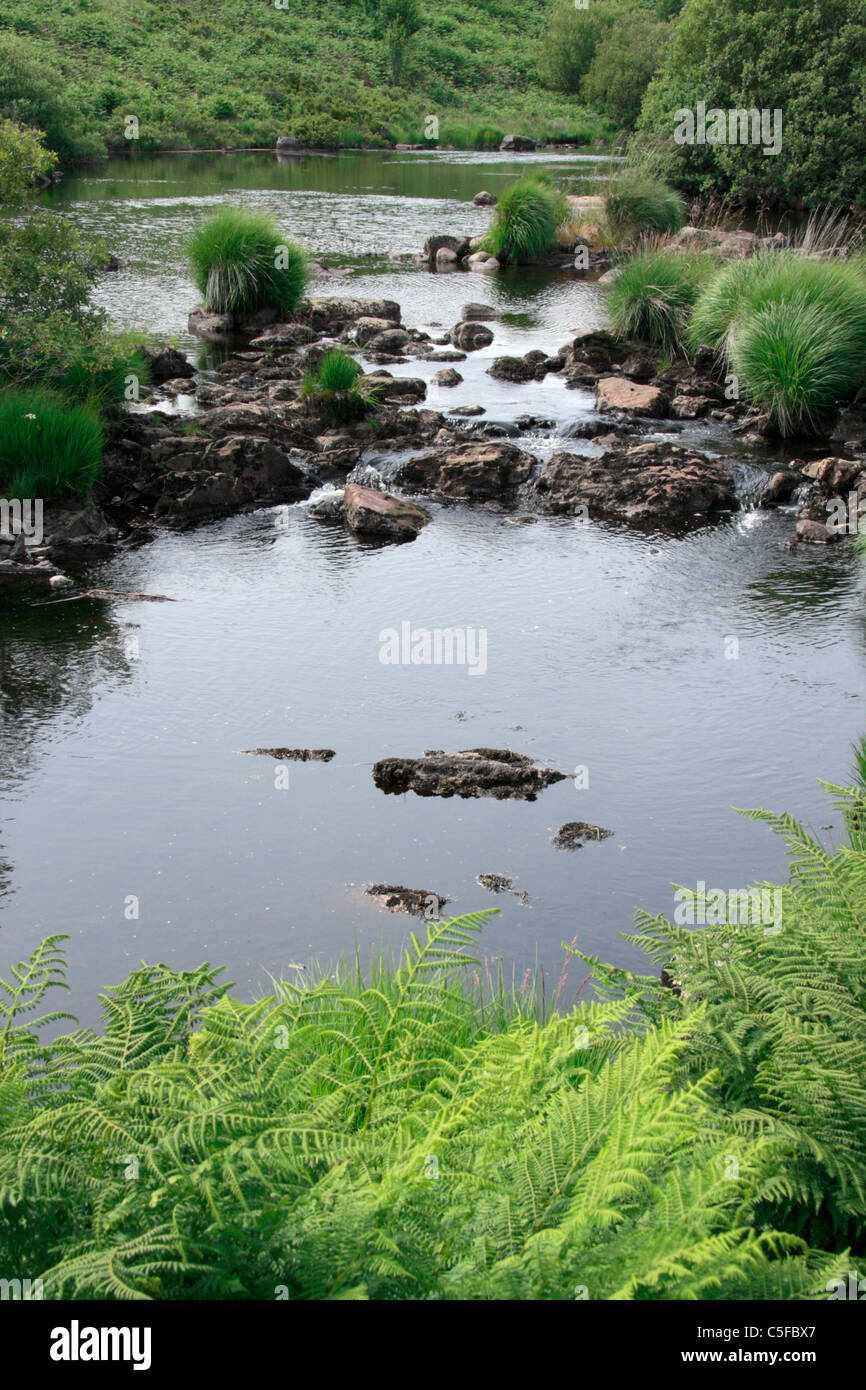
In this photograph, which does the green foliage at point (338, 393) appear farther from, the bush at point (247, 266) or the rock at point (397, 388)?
the bush at point (247, 266)

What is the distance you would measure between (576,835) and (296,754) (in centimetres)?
175

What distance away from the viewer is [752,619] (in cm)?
907

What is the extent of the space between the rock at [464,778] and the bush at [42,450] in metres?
5.63

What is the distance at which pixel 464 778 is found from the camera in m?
6.54

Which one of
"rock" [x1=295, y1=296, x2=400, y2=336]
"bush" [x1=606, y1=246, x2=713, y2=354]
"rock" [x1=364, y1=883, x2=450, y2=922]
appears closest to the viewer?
"rock" [x1=364, y1=883, x2=450, y2=922]

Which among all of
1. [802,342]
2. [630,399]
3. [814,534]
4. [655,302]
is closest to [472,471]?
[814,534]

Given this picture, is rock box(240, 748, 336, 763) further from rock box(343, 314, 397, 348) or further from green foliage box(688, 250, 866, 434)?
rock box(343, 314, 397, 348)

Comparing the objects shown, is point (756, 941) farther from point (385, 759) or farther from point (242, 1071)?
point (385, 759)

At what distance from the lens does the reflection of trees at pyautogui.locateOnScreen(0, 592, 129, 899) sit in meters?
7.03

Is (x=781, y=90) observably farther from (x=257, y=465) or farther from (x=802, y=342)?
(x=257, y=465)

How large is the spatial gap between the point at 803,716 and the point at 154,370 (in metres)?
10.5

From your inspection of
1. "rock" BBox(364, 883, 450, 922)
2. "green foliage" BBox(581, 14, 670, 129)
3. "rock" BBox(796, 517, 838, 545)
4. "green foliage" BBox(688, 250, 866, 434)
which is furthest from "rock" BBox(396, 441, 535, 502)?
"green foliage" BBox(581, 14, 670, 129)

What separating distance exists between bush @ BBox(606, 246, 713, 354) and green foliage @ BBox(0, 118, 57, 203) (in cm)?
856

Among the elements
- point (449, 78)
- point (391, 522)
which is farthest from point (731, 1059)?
point (449, 78)
